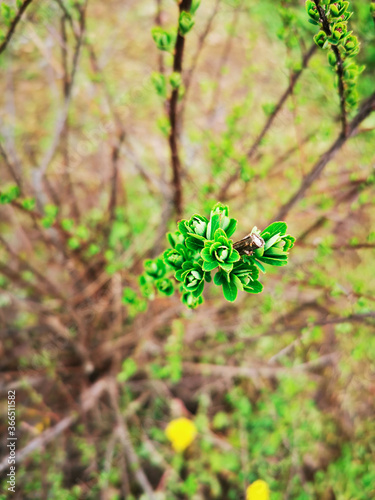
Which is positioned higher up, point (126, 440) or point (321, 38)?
point (321, 38)

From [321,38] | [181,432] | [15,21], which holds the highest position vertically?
[15,21]

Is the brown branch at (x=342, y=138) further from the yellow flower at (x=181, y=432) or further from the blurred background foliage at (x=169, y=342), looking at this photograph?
the yellow flower at (x=181, y=432)

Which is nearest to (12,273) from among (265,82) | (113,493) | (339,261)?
(113,493)

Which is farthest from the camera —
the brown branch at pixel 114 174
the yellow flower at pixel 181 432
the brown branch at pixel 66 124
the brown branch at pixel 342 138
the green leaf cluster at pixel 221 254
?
the yellow flower at pixel 181 432

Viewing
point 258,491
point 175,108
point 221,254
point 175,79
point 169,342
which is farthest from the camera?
point 169,342

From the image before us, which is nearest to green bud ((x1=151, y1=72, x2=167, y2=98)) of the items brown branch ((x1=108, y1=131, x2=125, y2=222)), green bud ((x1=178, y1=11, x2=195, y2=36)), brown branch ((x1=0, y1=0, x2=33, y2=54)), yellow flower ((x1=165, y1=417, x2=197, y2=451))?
green bud ((x1=178, y1=11, x2=195, y2=36))

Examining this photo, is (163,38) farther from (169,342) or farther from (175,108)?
(169,342)

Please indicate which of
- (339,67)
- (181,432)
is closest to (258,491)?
(181,432)

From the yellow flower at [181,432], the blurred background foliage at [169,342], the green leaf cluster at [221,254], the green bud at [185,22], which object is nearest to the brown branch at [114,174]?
the blurred background foliage at [169,342]
